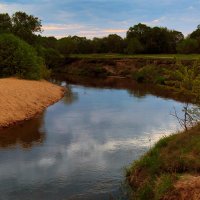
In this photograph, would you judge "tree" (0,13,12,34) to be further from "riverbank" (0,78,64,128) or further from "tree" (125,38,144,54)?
"tree" (125,38,144,54)

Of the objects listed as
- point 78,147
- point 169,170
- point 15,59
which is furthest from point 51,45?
point 169,170

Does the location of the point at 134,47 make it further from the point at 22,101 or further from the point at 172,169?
the point at 172,169

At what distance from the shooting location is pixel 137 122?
3253cm

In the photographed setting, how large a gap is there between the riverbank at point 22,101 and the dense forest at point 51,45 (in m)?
8.16

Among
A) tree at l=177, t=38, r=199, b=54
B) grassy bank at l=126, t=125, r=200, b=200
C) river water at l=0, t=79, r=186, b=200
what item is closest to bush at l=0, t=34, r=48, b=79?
river water at l=0, t=79, r=186, b=200

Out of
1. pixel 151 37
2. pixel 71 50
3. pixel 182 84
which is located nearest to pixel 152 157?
pixel 182 84

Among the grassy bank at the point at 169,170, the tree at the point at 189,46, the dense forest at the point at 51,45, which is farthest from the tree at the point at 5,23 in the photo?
the grassy bank at the point at 169,170

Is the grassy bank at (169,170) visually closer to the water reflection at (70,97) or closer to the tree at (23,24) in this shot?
the water reflection at (70,97)

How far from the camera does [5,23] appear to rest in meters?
74.9

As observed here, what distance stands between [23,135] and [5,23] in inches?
1992

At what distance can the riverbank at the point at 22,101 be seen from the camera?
108 feet

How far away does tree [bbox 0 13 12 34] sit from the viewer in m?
74.8

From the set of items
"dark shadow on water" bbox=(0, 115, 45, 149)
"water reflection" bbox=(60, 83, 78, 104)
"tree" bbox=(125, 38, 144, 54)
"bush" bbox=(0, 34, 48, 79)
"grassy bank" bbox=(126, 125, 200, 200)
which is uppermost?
"tree" bbox=(125, 38, 144, 54)

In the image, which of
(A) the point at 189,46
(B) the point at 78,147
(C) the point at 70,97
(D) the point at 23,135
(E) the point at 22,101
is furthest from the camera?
(A) the point at 189,46
